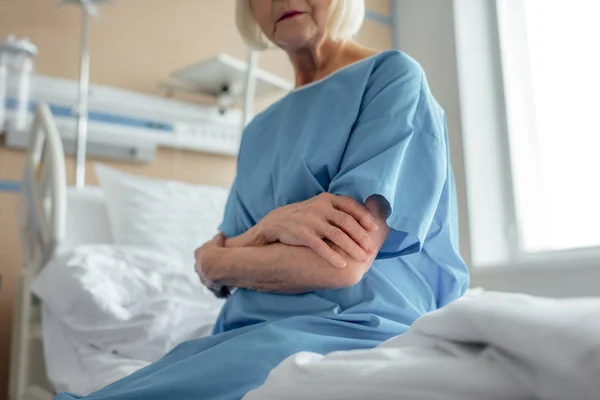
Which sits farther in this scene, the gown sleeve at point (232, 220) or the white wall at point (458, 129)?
the white wall at point (458, 129)

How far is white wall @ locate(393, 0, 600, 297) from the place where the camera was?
2.11m

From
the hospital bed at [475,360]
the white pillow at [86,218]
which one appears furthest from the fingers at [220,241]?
the white pillow at [86,218]

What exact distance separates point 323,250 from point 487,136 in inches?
80.7

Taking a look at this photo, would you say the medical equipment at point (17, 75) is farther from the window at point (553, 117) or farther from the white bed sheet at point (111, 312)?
the window at point (553, 117)

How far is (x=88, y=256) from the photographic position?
1.57 meters

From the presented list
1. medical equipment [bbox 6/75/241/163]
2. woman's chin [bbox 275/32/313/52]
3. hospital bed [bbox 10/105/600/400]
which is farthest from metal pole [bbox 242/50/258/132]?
hospital bed [bbox 10/105/600/400]

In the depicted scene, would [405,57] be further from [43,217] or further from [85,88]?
[85,88]

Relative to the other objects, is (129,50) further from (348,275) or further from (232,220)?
(348,275)

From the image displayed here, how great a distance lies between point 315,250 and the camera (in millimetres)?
837

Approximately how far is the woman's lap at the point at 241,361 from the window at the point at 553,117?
1790mm

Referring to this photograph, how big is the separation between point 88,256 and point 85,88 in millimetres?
891

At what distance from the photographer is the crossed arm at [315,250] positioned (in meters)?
0.82

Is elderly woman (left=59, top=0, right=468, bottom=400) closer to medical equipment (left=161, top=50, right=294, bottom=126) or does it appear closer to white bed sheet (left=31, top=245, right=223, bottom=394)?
white bed sheet (left=31, top=245, right=223, bottom=394)

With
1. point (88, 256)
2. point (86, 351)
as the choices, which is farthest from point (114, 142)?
point (86, 351)
